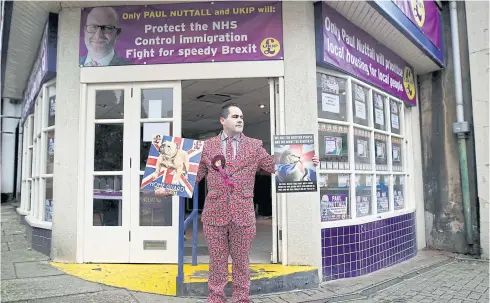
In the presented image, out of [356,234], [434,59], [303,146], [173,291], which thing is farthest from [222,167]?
[434,59]

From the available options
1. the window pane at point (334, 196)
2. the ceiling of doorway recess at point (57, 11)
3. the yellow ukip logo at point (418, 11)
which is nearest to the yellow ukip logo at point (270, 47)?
the ceiling of doorway recess at point (57, 11)

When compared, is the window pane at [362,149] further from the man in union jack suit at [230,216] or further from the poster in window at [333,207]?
the man in union jack suit at [230,216]

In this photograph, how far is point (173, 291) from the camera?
3.91 m

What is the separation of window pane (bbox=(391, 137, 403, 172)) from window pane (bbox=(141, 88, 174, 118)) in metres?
3.90

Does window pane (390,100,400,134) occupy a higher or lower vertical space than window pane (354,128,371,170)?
higher

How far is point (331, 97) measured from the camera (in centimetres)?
507

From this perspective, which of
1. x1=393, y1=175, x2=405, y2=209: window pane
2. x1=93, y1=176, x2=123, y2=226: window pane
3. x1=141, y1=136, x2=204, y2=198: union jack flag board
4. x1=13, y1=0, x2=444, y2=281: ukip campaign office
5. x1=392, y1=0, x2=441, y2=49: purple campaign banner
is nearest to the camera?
x1=141, y1=136, x2=204, y2=198: union jack flag board

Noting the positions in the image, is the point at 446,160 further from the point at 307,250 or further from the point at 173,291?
the point at 173,291

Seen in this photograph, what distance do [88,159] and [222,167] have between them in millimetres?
2328

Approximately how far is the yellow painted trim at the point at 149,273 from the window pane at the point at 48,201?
2.69ft

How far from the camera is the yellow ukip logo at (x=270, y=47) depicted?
466 cm

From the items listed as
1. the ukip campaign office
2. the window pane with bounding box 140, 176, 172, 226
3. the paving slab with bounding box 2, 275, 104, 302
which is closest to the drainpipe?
the ukip campaign office

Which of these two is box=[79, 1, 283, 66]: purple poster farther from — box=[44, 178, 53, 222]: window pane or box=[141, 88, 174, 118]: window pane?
box=[44, 178, 53, 222]: window pane

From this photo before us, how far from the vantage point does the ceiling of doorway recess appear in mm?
4809
